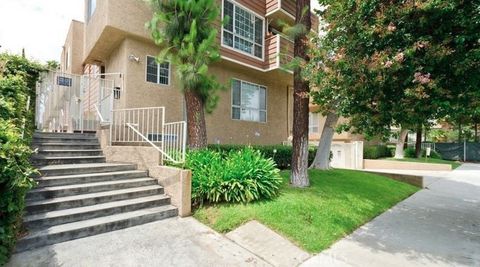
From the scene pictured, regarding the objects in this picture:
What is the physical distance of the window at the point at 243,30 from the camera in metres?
10.9

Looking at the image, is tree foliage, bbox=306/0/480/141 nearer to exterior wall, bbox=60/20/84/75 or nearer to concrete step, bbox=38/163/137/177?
concrete step, bbox=38/163/137/177

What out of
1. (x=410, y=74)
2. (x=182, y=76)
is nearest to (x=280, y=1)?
(x=182, y=76)

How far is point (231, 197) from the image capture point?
5.85 m

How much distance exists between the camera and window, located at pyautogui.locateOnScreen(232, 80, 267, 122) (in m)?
12.0

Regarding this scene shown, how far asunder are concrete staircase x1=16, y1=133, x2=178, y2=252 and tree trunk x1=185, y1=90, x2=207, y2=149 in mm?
1804

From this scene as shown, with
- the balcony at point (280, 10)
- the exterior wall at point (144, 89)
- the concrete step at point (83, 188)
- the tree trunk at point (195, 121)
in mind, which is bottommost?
the concrete step at point (83, 188)

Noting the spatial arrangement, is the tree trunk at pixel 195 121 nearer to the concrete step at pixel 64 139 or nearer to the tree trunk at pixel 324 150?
the concrete step at pixel 64 139

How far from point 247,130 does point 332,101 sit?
6.90 m

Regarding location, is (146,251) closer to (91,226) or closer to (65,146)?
(91,226)

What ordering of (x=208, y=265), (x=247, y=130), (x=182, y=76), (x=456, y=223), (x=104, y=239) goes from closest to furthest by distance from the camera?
(x=208, y=265) → (x=104, y=239) → (x=456, y=223) → (x=182, y=76) → (x=247, y=130)

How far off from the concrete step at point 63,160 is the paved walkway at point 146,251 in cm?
287

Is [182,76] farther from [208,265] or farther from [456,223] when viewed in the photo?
[456,223]

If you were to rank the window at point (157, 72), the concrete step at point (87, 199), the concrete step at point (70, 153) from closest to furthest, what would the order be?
the concrete step at point (87, 199) → the concrete step at point (70, 153) → the window at point (157, 72)

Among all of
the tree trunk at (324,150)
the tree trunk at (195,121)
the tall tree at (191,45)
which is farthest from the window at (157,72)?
the tree trunk at (324,150)
